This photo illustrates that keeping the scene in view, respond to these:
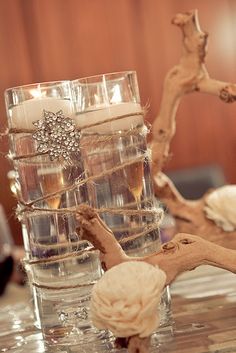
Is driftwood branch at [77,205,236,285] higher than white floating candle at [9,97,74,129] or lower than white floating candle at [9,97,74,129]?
lower

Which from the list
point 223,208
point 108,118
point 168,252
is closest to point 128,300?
point 168,252

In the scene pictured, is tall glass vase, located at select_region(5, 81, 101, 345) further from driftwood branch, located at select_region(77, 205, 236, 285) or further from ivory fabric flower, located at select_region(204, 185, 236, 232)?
ivory fabric flower, located at select_region(204, 185, 236, 232)

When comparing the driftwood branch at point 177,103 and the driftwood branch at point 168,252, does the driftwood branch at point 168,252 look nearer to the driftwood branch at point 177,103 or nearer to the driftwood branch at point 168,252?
the driftwood branch at point 168,252

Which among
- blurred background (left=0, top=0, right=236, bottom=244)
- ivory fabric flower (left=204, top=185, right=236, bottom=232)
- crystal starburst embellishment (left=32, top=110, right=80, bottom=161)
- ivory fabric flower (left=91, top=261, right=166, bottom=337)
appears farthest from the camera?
blurred background (left=0, top=0, right=236, bottom=244)

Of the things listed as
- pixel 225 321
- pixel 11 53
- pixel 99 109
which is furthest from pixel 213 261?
pixel 11 53

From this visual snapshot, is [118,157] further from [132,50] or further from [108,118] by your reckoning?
[132,50]

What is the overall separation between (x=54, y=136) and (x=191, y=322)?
24 cm

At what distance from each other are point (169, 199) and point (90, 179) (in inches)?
11.1

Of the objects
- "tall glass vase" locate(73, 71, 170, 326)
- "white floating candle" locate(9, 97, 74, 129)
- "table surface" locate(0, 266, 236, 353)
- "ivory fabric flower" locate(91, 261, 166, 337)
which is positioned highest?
"white floating candle" locate(9, 97, 74, 129)

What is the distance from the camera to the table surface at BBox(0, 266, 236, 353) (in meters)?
0.70

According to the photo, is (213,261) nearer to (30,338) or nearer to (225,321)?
(225,321)

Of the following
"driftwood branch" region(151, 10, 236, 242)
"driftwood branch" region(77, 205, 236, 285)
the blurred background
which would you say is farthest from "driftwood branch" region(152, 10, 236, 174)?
the blurred background

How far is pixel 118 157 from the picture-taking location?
2.58 feet

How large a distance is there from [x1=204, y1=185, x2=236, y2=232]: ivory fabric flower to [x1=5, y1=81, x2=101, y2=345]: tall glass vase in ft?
0.77
